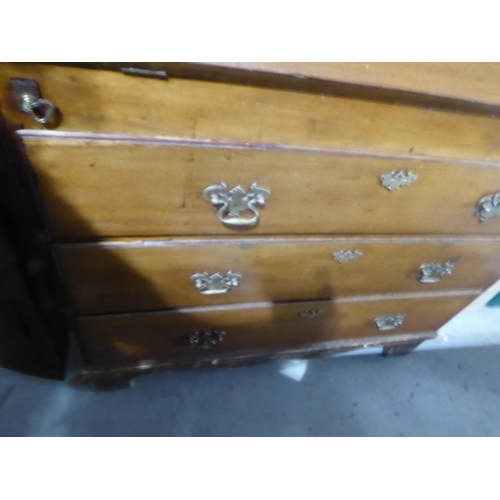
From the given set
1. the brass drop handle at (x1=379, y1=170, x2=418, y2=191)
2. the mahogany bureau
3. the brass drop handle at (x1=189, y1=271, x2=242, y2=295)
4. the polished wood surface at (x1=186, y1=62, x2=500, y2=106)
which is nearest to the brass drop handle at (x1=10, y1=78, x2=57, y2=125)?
the mahogany bureau

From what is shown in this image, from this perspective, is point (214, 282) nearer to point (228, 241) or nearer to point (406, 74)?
point (228, 241)

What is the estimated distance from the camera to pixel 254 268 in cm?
71

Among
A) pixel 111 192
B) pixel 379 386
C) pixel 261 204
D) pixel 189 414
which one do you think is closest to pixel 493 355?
pixel 379 386

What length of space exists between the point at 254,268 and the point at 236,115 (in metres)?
0.32

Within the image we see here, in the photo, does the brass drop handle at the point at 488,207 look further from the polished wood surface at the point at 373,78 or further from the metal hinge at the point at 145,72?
the metal hinge at the point at 145,72

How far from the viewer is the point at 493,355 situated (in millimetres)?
1377

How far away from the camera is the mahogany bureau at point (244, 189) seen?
0.43 metres

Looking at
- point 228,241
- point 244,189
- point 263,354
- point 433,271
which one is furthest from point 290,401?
point 244,189

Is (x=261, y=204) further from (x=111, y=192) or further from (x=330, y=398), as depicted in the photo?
(x=330, y=398)

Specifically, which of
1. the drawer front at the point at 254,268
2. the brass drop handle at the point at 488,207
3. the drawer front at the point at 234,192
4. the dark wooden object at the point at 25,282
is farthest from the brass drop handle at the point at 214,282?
the brass drop handle at the point at 488,207

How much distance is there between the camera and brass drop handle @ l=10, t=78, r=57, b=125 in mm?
389

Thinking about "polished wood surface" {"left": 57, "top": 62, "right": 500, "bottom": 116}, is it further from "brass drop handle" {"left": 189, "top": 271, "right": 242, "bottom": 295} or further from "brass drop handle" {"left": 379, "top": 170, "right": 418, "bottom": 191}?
"brass drop handle" {"left": 189, "top": 271, "right": 242, "bottom": 295}
